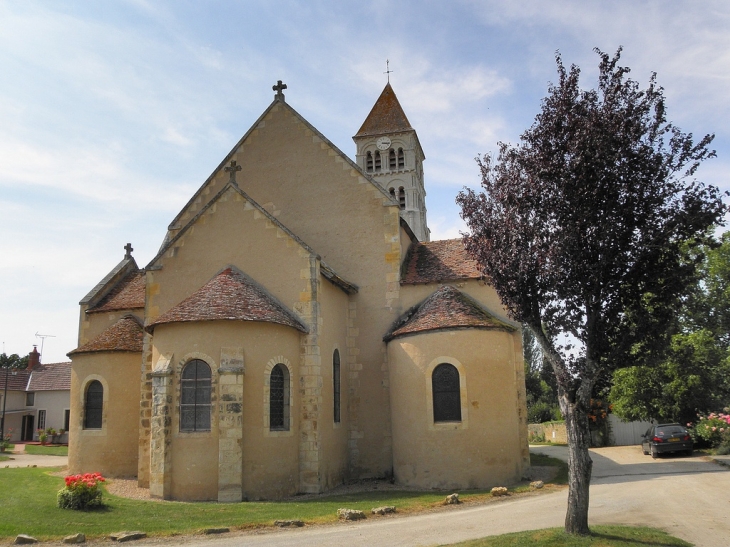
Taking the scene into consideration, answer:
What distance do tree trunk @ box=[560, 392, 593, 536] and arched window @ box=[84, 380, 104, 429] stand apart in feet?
60.4

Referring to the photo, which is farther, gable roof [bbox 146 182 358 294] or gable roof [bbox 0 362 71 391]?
gable roof [bbox 0 362 71 391]

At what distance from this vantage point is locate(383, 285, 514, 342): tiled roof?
65.7ft

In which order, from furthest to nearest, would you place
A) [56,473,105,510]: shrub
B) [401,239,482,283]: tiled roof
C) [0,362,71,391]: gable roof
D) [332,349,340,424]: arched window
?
[0,362,71,391]: gable roof < [401,239,482,283]: tiled roof < [332,349,340,424]: arched window < [56,473,105,510]: shrub

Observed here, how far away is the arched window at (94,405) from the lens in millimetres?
23312

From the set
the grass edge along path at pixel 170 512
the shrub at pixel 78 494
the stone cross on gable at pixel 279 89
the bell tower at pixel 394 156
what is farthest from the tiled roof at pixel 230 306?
the bell tower at pixel 394 156

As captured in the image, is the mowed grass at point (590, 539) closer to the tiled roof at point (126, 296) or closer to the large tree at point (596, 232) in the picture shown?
the large tree at point (596, 232)

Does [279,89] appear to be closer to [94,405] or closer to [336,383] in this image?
[336,383]

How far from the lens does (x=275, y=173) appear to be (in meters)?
24.9

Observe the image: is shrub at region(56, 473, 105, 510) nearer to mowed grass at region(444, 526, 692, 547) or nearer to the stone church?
the stone church

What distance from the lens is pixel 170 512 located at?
15.0 metres

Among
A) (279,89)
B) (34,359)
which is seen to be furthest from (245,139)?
(34,359)

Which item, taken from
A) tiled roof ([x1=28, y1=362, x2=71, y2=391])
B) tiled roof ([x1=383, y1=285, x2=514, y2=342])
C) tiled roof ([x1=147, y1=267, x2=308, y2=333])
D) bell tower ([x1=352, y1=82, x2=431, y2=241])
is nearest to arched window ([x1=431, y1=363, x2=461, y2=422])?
tiled roof ([x1=383, y1=285, x2=514, y2=342])

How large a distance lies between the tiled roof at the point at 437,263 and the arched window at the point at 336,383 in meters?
3.90

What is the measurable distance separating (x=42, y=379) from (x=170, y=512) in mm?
44747
